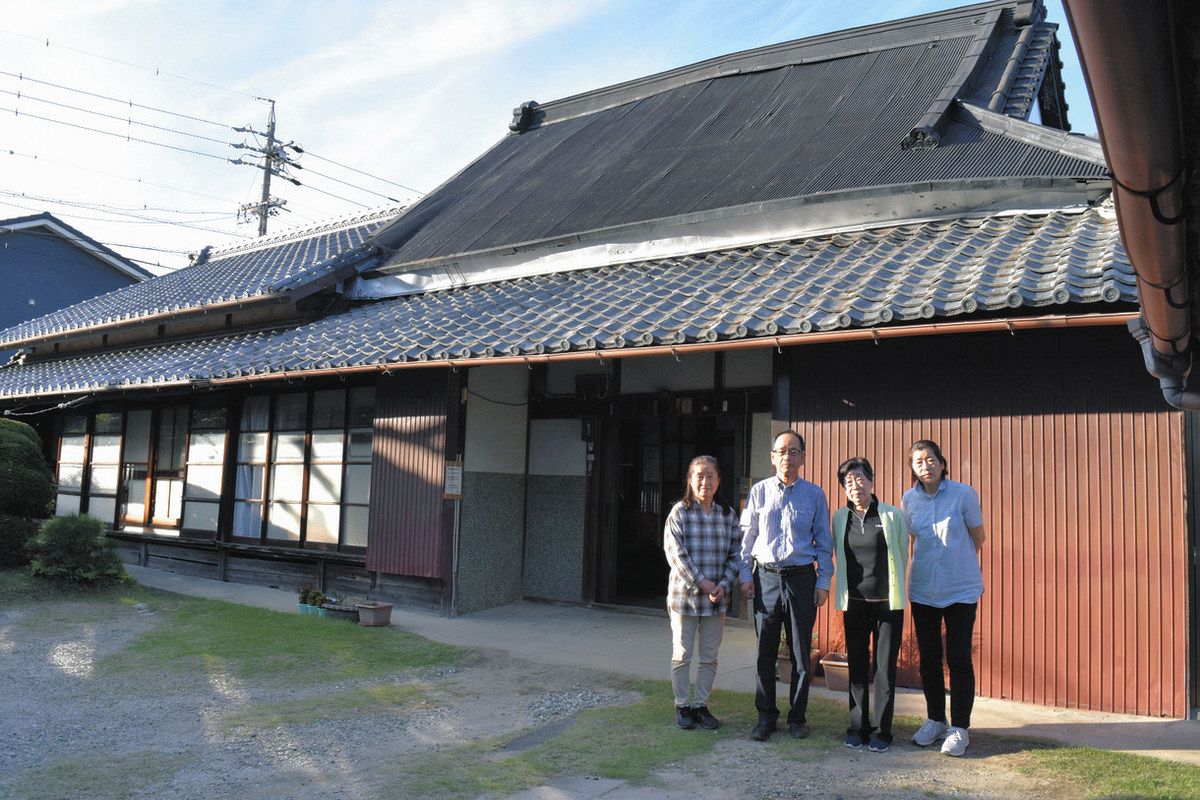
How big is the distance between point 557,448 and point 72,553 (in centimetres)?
549

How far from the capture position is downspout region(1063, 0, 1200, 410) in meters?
1.74

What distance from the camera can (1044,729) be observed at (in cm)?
525

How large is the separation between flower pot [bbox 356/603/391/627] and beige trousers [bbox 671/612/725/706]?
397 centimetres

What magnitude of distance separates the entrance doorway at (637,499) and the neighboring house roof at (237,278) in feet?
14.8

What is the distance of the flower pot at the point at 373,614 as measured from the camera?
8.38 meters

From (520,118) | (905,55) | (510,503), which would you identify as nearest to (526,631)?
(510,503)

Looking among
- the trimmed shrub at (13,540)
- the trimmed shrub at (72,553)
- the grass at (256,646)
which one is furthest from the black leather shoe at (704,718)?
the trimmed shrub at (13,540)

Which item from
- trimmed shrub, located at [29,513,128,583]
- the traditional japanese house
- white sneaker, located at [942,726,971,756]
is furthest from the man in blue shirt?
trimmed shrub, located at [29,513,128,583]

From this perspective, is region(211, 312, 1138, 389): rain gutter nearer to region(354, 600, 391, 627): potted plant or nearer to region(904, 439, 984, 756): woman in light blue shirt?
region(904, 439, 984, 756): woman in light blue shirt

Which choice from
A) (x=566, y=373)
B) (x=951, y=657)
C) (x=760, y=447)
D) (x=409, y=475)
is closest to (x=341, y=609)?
(x=409, y=475)

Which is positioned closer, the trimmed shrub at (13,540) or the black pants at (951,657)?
the black pants at (951,657)

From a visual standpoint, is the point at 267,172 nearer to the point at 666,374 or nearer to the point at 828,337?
the point at 666,374

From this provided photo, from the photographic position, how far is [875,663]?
195 inches

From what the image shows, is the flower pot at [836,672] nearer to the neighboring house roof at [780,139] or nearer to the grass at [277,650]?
the grass at [277,650]
